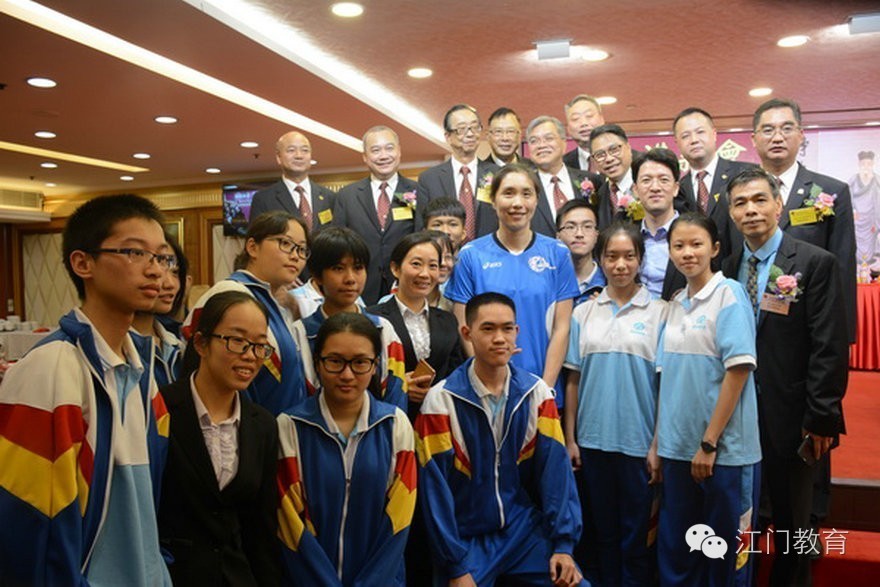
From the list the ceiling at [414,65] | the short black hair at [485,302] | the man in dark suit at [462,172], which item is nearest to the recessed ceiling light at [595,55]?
the ceiling at [414,65]

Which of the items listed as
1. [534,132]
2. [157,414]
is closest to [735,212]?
[534,132]

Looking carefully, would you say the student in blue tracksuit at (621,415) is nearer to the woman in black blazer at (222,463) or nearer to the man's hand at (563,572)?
the man's hand at (563,572)

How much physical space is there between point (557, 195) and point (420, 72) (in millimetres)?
2926

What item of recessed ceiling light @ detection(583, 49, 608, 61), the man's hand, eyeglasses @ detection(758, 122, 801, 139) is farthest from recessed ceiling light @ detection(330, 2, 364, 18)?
the man's hand

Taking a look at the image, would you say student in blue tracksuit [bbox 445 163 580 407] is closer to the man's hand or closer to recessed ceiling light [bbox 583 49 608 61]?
the man's hand

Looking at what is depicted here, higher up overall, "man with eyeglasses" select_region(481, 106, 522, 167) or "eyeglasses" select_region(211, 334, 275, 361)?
"man with eyeglasses" select_region(481, 106, 522, 167)

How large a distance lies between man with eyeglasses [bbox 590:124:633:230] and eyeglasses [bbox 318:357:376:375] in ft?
6.03

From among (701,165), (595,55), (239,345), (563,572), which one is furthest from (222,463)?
(595,55)

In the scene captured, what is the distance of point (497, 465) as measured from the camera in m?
2.52

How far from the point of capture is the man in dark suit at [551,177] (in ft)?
12.1

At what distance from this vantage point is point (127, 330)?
163 cm

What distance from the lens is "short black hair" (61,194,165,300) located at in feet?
5.19

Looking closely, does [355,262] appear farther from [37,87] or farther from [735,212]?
[37,87]

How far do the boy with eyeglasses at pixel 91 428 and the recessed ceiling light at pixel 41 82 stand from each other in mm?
4711
